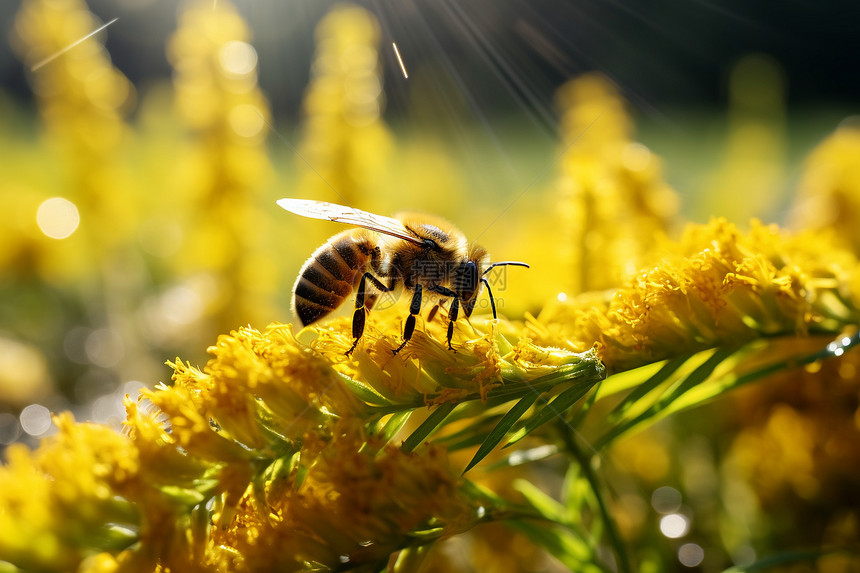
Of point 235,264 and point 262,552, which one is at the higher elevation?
point 235,264

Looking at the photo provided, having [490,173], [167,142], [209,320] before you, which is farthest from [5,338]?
[490,173]

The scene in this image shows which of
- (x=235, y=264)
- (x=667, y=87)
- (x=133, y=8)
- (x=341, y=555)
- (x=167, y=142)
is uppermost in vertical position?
(x=133, y=8)

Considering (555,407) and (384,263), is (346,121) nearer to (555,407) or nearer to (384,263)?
(384,263)

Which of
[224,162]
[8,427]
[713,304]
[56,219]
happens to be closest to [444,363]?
[713,304]

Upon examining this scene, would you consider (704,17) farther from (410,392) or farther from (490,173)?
(410,392)

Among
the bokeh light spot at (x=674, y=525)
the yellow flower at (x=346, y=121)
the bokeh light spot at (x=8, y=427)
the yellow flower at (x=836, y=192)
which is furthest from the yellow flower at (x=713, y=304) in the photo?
the bokeh light spot at (x=8, y=427)

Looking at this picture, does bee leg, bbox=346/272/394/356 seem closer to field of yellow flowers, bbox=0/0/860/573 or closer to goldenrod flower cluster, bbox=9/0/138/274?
field of yellow flowers, bbox=0/0/860/573
